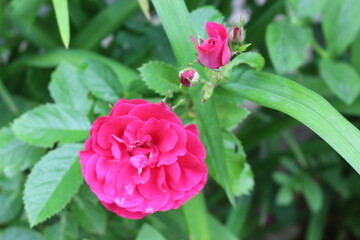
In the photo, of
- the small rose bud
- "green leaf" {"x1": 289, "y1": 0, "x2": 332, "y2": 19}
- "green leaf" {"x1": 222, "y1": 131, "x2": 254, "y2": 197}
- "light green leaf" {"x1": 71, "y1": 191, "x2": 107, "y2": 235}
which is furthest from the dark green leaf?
"green leaf" {"x1": 289, "y1": 0, "x2": 332, "y2": 19}

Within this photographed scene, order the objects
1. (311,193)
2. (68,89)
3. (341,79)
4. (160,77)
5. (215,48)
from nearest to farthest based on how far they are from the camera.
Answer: (215,48), (160,77), (68,89), (341,79), (311,193)

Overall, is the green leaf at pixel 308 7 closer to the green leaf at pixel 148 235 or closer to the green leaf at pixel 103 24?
the green leaf at pixel 103 24

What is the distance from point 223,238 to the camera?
0.83m

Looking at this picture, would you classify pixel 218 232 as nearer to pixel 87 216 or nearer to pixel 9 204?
pixel 87 216

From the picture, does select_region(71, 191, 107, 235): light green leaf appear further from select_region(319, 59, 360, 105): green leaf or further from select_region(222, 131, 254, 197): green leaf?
select_region(319, 59, 360, 105): green leaf

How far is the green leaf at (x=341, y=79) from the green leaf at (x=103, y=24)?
0.35 meters

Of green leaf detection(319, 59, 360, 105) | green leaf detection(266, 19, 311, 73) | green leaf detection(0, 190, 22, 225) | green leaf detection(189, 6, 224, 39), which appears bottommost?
green leaf detection(319, 59, 360, 105)

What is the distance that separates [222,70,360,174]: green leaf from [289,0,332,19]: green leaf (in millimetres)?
281

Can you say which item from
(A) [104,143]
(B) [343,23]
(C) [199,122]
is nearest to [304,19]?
(B) [343,23]

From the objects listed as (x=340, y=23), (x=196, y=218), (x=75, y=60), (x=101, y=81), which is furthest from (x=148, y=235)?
(x=340, y=23)

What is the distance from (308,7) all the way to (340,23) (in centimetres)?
7

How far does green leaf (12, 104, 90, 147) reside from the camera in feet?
2.01

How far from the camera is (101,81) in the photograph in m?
0.65

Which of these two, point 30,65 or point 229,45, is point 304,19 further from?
point 30,65
